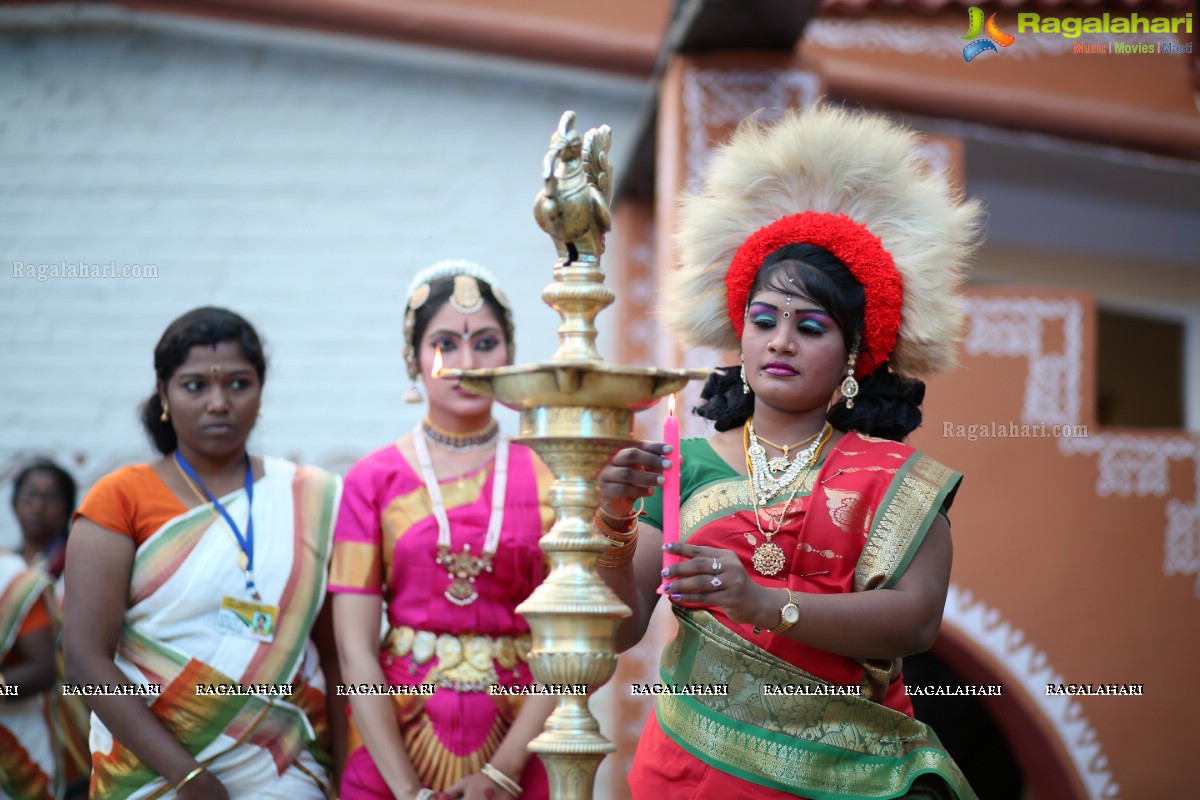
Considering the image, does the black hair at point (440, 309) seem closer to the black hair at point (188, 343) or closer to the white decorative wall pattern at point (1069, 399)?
the black hair at point (188, 343)

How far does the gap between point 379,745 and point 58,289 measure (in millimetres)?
4964

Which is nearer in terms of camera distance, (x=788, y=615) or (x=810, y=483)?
(x=788, y=615)

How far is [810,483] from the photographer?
114 inches

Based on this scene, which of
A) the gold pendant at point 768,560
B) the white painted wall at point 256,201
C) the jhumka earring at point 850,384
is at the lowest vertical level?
the gold pendant at point 768,560

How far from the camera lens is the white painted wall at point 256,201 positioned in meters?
7.36

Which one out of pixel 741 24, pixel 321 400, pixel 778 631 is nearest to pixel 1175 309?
pixel 741 24

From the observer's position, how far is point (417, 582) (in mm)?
3643

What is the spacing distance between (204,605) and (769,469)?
5.74ft

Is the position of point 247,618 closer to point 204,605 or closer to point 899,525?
point 204,605

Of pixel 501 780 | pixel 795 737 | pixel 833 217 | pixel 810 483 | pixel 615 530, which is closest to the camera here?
pixel 615 530

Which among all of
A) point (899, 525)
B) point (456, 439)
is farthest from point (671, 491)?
point (456, 439)

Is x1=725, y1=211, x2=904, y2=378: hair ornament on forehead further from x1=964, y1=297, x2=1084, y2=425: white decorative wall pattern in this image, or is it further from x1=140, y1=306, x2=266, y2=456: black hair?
x1=964, y1=297, x2=1084, y2=425: white decorative wall pattern

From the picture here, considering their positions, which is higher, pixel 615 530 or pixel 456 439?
pixel 456 439

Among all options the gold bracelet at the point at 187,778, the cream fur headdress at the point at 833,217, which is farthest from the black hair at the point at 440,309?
the gold bracelet at the point at 187,778
